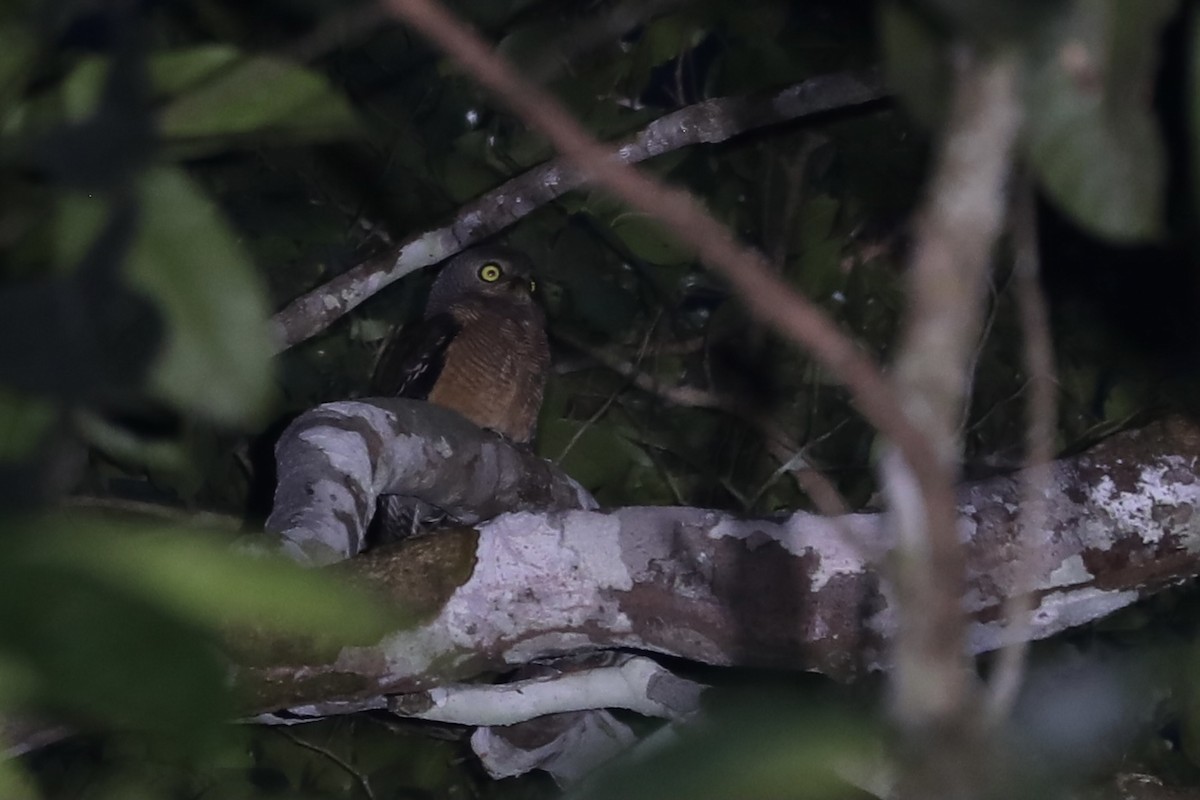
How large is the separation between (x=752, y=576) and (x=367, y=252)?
6.68 ft

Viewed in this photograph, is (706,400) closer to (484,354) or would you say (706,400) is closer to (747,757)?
(484,354)

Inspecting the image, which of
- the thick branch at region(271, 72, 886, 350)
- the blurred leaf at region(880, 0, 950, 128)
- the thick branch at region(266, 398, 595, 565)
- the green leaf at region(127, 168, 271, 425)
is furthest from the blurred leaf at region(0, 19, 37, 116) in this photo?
the thick branch at region(271, 72, 886, 350)

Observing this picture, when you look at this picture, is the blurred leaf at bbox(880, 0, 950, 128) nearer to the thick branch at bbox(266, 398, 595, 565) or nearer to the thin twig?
the thick branch at bbox(266, 398, 595, 565)

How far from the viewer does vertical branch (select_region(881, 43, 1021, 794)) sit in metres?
0.52

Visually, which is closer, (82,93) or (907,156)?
(82,93)

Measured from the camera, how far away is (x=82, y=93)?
32.2 inches

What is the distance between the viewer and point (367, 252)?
153 inches

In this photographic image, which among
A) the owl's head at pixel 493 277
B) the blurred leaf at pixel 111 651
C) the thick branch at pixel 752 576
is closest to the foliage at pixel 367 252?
the blurred leaf at pixel 111 651

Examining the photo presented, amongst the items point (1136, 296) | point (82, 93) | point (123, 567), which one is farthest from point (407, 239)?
point (123, 567)

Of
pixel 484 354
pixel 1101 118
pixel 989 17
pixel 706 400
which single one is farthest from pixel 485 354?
pixel 989 17

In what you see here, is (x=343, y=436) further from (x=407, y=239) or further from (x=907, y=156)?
(x=907, y=156)

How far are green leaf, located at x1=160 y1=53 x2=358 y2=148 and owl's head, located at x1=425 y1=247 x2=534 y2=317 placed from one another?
378 cm

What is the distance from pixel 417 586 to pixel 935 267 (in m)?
1.84

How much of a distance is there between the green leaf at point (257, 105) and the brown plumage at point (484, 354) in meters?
3.23
